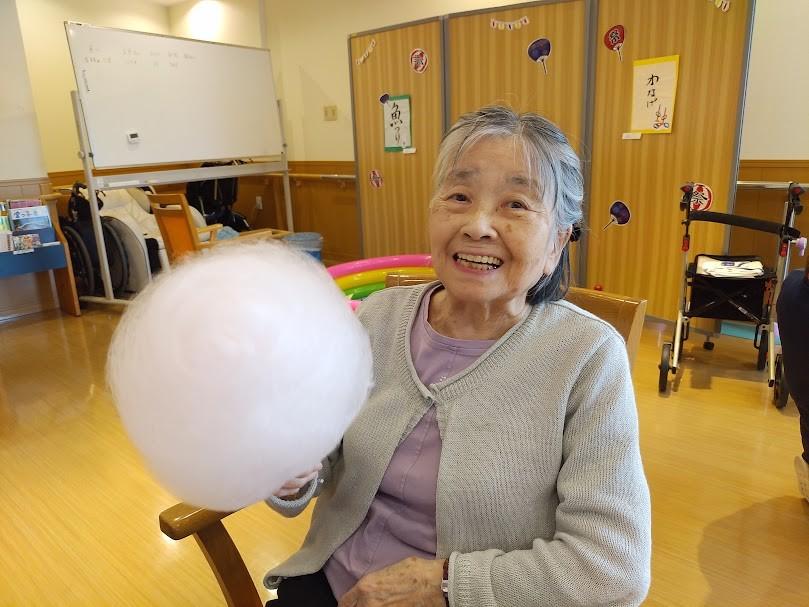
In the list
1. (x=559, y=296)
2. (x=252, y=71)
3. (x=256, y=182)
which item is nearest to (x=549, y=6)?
(x=252, y=71)

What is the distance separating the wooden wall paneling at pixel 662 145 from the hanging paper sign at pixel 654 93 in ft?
0.11

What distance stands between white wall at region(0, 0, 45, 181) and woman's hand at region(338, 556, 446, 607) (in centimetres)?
454

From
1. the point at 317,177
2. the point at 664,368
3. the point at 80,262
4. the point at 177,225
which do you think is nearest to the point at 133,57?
the point at 177,225

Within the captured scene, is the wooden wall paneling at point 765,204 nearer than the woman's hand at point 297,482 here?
No

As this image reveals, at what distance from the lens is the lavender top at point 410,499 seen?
0.95m

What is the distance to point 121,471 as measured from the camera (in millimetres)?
2383

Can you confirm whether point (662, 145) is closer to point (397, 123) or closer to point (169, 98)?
point (397, 123)

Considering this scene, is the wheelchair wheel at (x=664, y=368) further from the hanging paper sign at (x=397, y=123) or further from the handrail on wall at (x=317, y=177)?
the handrail on wall at (x=317, y=177)

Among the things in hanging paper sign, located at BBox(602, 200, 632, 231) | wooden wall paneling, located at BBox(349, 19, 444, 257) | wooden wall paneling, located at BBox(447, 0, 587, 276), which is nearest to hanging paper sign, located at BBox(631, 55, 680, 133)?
wooden wall paneling, located at BBox(447, 0, 587, 276)

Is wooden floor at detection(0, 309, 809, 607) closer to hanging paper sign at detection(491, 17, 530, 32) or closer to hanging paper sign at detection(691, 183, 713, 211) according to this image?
hanging paper sign at detection(691, 183, 713, 211)

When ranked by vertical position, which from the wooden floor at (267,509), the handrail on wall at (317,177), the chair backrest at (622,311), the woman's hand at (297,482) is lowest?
the wooden floor at (267,509)

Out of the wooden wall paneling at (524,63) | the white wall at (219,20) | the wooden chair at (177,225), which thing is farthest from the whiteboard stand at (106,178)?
the wooden wall paneling at (524,63)

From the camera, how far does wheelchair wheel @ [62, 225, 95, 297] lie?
4.60 metres

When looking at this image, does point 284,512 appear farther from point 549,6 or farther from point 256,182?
point 256,182
